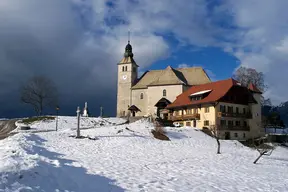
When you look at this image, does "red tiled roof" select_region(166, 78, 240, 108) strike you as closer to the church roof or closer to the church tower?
the church roof

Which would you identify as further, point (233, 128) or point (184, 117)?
point (184, 117)

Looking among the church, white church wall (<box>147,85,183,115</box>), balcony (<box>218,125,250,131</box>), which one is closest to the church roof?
the church

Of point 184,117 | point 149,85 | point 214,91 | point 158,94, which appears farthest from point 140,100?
point 214,91

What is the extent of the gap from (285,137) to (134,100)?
108ft

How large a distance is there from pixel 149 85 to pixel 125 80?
9.18m

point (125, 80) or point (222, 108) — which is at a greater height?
point (125, 80)

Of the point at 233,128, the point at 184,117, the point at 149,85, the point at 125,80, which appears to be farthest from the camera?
the point at 125,80

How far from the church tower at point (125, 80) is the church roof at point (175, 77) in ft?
6.83

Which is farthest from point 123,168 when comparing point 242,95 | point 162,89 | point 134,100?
point 134,100

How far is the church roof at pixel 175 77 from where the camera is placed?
66.1m

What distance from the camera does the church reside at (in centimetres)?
6456

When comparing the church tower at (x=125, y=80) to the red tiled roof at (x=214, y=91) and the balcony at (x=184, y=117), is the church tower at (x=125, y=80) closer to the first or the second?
the balcony at (x=184, y=117)

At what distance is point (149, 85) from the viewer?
220 ft

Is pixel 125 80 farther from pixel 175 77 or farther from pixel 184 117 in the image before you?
pixel 184 117
